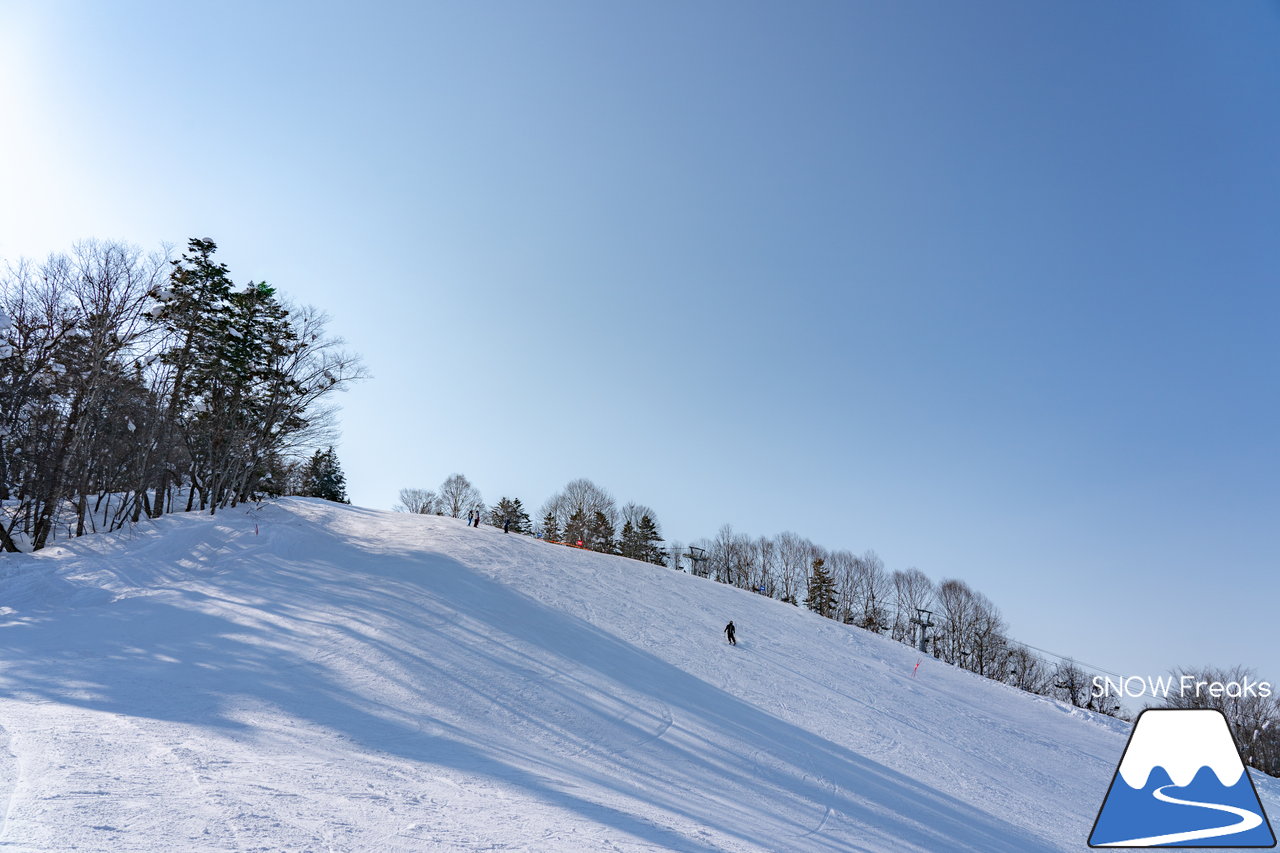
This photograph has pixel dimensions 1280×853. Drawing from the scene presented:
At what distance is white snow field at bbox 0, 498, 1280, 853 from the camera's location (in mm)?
7020

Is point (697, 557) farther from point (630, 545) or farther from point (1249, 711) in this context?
point (1249, 711)

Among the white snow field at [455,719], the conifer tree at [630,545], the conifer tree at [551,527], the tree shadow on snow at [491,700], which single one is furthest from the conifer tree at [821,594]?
the tree shadow on snow at [491,700]

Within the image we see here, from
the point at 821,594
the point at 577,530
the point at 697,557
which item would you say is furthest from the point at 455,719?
the point at 821,594

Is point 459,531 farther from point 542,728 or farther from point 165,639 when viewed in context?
point 542,728

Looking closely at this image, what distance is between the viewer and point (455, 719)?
13.3 meters

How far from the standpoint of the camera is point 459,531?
34781 mm

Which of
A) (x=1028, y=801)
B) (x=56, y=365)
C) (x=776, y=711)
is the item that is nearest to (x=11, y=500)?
(x=56, y=365)

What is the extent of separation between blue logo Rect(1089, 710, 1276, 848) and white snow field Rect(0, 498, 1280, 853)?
5010 mm

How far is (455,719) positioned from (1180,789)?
1253cm

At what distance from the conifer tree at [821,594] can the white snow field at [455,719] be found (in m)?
36.5

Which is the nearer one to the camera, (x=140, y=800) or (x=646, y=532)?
(x=140, y=800)

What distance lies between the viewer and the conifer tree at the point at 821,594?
2604 inches

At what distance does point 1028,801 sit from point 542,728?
13.1 metres

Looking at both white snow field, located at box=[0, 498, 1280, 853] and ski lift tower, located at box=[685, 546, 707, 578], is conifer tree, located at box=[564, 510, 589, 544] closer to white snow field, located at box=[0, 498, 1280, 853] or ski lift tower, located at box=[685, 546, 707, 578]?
ski lift tower, located at box=[685, 546, 707, 578]
